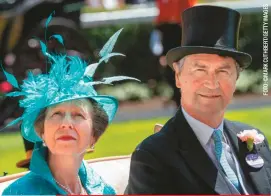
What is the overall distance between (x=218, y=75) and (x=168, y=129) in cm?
25

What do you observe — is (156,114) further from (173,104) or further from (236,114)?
(236,114)

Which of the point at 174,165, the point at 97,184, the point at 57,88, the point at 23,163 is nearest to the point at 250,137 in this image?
the point at 174,165

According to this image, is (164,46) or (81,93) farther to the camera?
(164,46)

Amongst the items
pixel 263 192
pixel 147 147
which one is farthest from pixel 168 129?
pixel 263 192

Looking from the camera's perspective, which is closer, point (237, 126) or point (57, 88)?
point (57, 88)

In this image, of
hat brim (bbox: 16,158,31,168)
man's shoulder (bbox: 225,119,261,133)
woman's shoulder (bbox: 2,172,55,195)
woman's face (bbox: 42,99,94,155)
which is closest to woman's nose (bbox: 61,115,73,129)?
woman's face (bbox: 42,99,94,155)

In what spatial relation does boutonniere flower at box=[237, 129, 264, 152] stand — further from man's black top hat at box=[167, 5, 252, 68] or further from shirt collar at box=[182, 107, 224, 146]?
man's black top hat at box=[167, 5, 252, 68]

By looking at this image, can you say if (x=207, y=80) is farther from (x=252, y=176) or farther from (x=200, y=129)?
(x=252, y=176)

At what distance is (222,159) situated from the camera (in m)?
2.34

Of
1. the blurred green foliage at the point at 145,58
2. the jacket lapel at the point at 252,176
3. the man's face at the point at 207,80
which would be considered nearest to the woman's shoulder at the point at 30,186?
the blurred green foliage at the point at 145,58

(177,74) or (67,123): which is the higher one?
(177,74)

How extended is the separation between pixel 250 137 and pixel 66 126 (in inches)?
25.5

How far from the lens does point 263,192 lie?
2363 mm

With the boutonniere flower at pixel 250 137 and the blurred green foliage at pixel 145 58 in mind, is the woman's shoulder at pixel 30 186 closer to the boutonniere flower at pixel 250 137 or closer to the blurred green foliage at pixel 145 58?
the blurred green foliage at pixel 145 58
